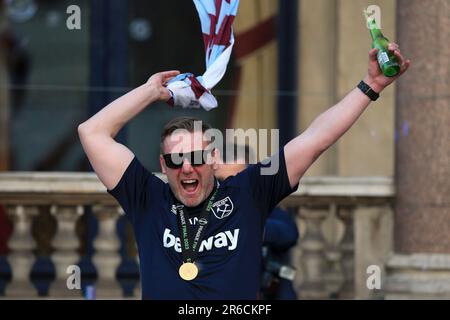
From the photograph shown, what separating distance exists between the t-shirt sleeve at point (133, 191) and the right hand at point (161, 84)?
288 mm

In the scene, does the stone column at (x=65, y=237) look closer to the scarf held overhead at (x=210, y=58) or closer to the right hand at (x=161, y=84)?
the scarf held overhead at (x=210, y=58)

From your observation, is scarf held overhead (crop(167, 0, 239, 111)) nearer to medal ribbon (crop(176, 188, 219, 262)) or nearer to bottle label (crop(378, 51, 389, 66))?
medal ribbon (crop(176, 188, 219, 262))

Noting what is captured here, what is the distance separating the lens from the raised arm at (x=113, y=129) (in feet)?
16.5

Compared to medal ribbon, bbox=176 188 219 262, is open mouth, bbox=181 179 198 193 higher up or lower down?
higher up

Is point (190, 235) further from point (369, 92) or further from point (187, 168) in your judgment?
point (369, 92)

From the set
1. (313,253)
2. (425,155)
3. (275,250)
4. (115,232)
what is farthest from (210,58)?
(313,253)

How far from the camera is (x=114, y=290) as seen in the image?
926 centimetres

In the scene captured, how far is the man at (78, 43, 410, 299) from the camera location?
16.1ft

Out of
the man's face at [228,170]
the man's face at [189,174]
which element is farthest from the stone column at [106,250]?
the man's face at [189,174]

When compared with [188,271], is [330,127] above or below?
above

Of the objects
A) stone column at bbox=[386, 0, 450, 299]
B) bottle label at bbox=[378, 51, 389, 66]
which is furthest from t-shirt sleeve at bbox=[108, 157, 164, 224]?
stone column at bbox=[386, 0, 450, 299]

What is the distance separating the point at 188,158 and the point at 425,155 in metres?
4.12

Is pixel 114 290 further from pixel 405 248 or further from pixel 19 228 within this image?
pixel 405 248

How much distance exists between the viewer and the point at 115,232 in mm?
9383
